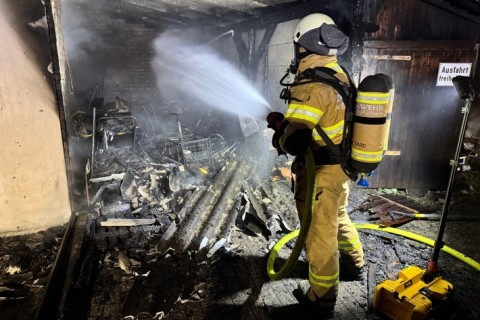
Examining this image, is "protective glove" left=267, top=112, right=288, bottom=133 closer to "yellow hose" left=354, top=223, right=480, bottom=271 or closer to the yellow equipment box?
the yellow equipment box

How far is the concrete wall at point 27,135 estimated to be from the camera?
3.57 m

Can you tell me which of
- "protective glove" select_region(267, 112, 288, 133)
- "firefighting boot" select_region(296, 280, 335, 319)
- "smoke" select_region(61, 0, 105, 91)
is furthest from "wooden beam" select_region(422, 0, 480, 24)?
"smoke" select_region(61, 0, 105, 91)

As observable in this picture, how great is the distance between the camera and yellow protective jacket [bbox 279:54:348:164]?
2600 mm

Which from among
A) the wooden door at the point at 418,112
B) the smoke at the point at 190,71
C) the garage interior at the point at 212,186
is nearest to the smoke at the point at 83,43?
the smoke at the point at 190,71

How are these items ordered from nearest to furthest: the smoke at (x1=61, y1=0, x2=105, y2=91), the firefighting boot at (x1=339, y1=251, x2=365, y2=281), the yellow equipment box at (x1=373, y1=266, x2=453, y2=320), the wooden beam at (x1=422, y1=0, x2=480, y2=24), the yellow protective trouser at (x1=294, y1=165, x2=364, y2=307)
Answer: the yellow equipment box at (x1=373, y1=266, x2=453, y2=320)
the yellow protective trouser at (x1=294, y1=165, x2=364, y2=307)
the firefighting boot at (x1=339, y1=251, x2=365, y2=281)
the wooden beam at (x1=422, y1=0, x2=480, y2=24)
the smoke at (x1=61, y1=0, x2=105, y2=91)

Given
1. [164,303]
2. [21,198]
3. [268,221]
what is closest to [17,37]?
[21,198]

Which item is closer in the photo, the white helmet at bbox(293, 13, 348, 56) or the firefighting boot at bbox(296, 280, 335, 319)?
the white helmet at bbox(293, 13, 348, 56)

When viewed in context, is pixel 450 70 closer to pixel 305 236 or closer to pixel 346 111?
pixel 346 111

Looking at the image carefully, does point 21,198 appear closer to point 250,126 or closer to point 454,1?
point 250,126

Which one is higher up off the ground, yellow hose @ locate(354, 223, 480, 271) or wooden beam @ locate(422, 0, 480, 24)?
wooden beam @ locate(422, 0, 480, 24)

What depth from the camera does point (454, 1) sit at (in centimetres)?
546

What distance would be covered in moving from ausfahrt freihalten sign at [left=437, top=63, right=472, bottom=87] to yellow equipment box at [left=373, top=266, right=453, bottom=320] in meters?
4.26

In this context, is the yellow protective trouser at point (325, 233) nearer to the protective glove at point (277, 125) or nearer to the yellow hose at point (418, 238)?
the protective glove at point (277, 125)

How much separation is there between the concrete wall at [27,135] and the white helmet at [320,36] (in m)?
3.02
